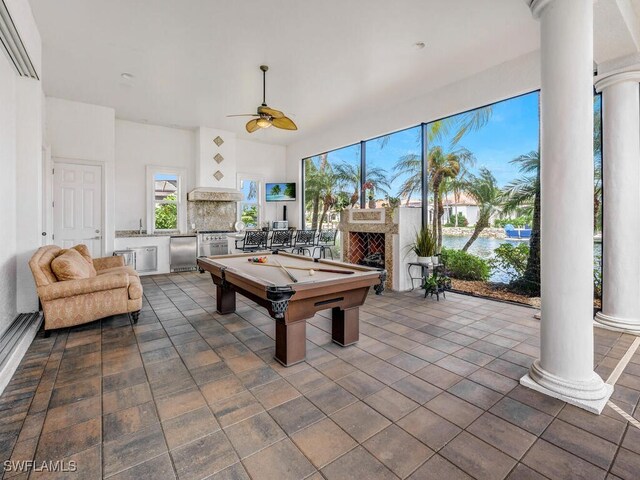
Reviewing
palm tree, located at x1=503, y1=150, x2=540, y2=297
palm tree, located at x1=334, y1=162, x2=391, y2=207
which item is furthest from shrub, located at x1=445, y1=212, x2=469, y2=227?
palm tree, located at x1=334, y1=162, x2=391, y2=207

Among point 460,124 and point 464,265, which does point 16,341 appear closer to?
point 464,265

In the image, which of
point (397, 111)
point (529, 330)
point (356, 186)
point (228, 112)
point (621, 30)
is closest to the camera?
point (621, 30)

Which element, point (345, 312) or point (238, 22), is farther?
point (238, 22)

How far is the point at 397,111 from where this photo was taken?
6.02m

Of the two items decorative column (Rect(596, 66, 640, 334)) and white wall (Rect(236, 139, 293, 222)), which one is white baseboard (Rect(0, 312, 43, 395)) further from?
white wall (Rect(236, 139, 293, 222))

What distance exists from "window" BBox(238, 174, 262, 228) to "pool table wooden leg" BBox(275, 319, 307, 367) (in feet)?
20.7

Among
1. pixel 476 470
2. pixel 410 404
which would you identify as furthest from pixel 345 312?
pixel 476 470

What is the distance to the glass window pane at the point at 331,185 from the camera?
7262 millimetres

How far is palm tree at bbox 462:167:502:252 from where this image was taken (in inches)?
189

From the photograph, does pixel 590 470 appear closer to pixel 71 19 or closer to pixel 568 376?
pixel 568 376

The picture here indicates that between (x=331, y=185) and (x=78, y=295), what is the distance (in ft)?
18.9

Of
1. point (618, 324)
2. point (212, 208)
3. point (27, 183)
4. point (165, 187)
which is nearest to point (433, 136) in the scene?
point (618, 324)

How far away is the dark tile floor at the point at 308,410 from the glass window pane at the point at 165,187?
4.69 meters

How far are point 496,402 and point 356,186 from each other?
5.55m
